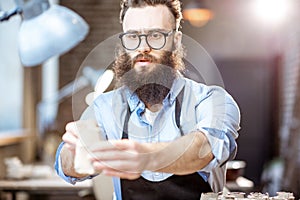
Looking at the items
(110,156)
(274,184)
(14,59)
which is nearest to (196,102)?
(110,156)

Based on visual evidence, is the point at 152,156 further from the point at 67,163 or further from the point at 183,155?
the point at 67,163

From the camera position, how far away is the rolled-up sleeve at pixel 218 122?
874mm

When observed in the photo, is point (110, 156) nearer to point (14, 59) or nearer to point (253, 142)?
point (14, 59)

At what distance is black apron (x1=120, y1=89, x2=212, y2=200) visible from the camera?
0.97m

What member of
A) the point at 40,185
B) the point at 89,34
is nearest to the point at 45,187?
the point at 40,185

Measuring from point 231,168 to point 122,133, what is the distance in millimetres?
1601

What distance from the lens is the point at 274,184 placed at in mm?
4684

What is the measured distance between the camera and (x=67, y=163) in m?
0.91

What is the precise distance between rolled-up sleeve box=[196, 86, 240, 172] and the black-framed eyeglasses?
13 cm

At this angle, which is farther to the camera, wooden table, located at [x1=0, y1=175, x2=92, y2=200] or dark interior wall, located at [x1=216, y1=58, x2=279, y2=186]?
dark interior wall, located at [x1=216, y1=58, x2=279, y2=186]

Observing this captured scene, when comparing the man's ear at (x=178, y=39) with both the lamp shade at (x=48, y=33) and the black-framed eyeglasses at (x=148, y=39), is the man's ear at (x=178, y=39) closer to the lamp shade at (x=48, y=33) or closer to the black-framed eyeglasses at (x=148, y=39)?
the black-framed eyeglasses at (x=148, y=39)

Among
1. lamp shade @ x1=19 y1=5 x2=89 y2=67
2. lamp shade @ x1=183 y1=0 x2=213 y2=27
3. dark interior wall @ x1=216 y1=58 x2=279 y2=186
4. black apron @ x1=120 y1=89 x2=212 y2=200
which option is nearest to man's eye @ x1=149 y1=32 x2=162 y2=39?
black apron @ x1=120 y1=89 x2=212 y2=200

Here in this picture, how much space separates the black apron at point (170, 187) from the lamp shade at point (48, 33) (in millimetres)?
587

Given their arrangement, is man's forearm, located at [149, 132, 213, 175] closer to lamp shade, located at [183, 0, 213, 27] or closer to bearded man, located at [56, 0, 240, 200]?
bearded man, located at [56, 0, 240, 200]
